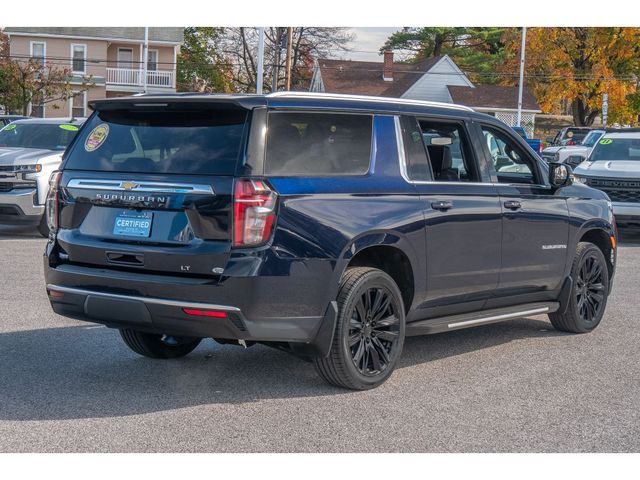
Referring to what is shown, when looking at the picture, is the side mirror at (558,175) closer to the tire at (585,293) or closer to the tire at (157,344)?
the tire at (585,293)

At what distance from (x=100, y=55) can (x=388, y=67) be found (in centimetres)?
1832

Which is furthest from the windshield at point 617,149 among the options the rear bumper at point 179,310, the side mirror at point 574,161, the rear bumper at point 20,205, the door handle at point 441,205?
the rear bumper at point 179,310

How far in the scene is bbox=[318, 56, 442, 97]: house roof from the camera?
6438 centimetres

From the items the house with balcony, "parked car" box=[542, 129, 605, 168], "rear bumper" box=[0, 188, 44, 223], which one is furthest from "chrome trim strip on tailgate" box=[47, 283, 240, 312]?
the house with balcony

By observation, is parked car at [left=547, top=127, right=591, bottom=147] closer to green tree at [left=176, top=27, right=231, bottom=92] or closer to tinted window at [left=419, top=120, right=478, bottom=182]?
green tree at [left=176, top=27, right=231, bottom=92]

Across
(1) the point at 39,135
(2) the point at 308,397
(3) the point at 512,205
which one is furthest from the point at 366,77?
(2) the point at 308,397

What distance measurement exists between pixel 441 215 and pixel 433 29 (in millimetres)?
73174

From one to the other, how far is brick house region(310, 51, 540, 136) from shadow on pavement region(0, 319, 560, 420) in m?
55.9

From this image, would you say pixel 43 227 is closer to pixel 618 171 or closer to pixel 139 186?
pixel 618 171

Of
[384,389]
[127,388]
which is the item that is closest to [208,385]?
[127,388]

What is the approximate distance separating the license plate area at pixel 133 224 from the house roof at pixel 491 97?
191 feet

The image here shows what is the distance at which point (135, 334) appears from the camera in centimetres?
738

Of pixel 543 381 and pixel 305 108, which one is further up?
pixel 305 108

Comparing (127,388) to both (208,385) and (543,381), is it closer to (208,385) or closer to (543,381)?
(208,385)
